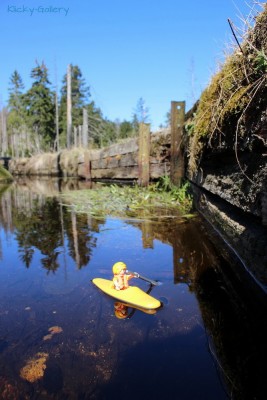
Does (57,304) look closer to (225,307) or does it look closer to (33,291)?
(33,291)

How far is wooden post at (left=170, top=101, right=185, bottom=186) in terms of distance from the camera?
7.30 metres

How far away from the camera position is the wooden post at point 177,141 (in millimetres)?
7301

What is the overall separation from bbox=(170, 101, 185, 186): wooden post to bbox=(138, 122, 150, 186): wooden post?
1283 mm

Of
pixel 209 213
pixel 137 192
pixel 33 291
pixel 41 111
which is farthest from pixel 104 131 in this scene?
pixel 33 291

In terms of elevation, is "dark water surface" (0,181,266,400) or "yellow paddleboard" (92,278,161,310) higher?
"yellow paddleboard" (92,278,161,310)

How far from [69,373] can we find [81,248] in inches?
80.3

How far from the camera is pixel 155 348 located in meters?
1.60

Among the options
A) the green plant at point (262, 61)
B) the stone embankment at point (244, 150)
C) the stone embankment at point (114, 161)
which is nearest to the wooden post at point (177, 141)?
the stone embankment at point (114, 161)

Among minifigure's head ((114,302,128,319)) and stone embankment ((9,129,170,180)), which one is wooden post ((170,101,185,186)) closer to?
stone embankment ((9,129,170,180))

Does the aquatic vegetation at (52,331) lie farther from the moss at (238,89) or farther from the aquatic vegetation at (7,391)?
the moss at (238,89)

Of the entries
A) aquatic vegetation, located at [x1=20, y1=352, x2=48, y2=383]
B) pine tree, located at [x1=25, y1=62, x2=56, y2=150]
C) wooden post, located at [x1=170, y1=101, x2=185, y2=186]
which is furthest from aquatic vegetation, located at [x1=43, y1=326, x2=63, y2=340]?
pine tree, located at [x1=25, y1=62, x2=56, y2=150]

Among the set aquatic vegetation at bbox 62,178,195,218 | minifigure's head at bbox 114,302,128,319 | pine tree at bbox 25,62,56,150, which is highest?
pine tree at bbox 25,62,56,150

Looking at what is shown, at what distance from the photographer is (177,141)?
739 cm

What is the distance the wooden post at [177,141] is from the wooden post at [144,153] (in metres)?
1.28
